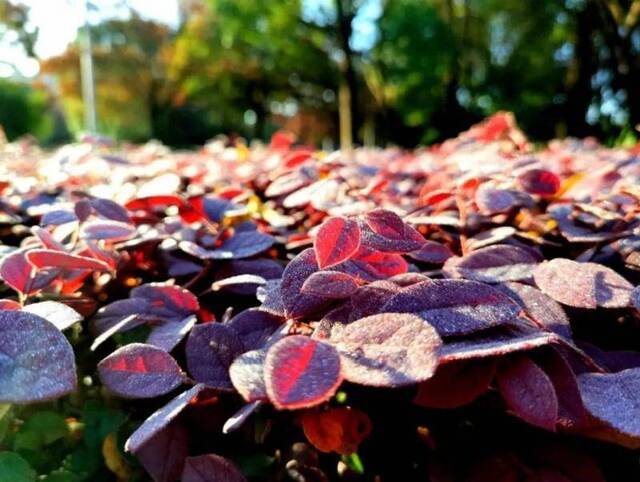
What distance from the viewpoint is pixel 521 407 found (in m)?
0.48

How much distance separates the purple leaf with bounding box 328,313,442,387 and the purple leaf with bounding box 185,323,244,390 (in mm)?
128

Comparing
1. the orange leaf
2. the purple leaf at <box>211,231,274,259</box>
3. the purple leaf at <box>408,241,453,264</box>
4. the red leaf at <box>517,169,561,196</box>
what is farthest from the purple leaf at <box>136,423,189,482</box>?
the red leaf at <box>517,169,561,196</box>

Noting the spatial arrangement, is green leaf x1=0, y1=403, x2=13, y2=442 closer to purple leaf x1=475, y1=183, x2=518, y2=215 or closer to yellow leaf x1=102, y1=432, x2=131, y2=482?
yellow leaf x1=102, y1=432, x2=131, y2=482

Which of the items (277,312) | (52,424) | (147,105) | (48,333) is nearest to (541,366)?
(277,312)

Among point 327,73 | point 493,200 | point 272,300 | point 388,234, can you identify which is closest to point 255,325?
→ point 272,300

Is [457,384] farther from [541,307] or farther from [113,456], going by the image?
[113,456]

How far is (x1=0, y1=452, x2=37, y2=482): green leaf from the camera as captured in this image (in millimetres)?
597

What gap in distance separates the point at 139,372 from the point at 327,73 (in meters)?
24.5

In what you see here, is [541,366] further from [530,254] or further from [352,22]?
[352,22]

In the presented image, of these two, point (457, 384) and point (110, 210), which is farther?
point (110, 210)

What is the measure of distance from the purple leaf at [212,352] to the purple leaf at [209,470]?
8cm

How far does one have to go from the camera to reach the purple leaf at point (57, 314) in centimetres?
59

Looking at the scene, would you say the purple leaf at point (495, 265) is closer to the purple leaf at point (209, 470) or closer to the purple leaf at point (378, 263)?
the purple leaf at point (378, 263)

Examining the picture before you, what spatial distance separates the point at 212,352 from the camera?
0.61 meters
